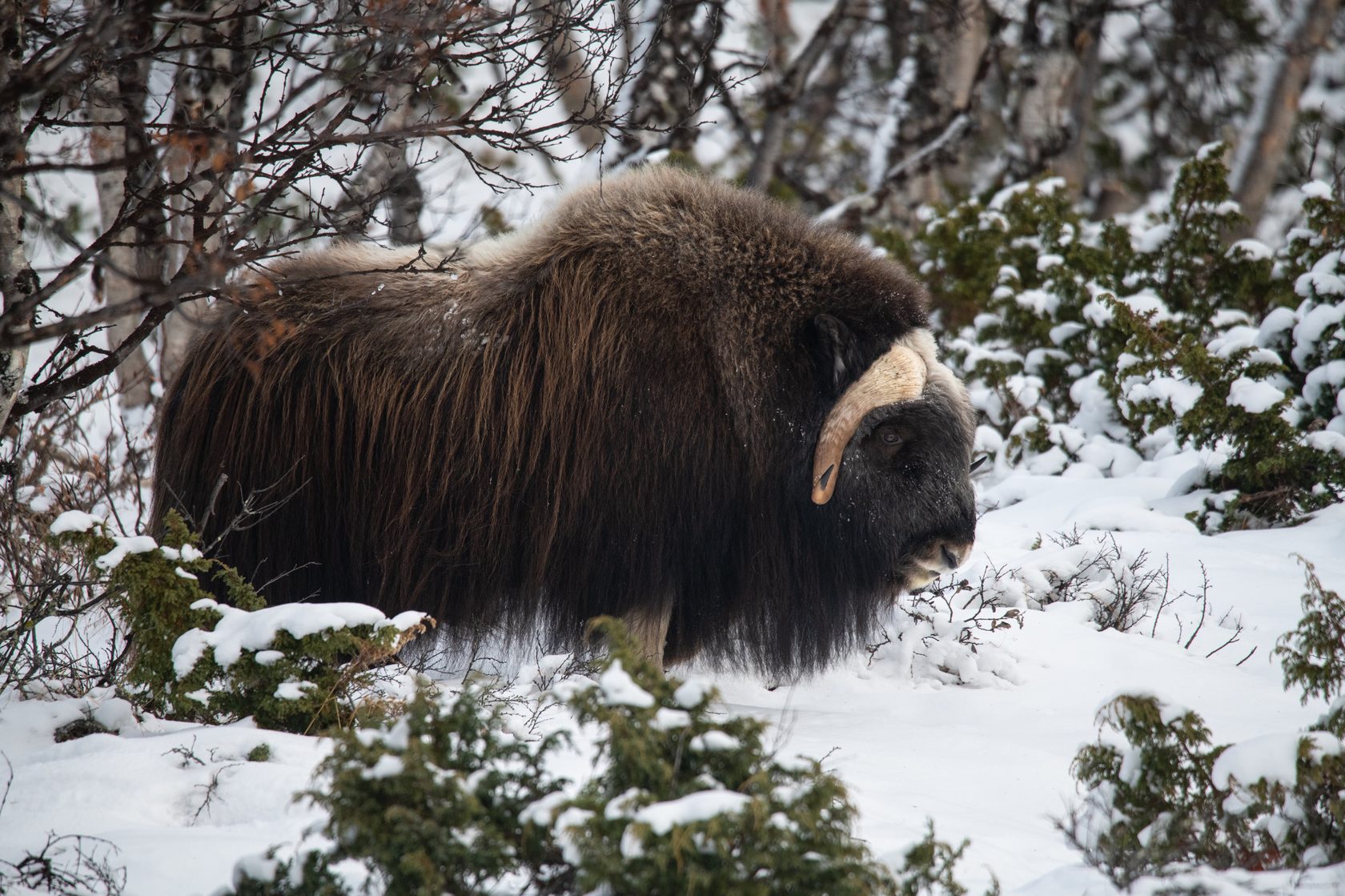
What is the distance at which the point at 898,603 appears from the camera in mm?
3721

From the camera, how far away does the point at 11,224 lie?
2.26 m

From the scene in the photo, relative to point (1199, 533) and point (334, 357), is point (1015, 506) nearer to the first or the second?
point (1199, 533)

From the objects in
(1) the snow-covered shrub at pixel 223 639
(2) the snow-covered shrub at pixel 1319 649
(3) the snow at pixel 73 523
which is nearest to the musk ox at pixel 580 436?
(1) the snow-covered shrub at pixel 223 639

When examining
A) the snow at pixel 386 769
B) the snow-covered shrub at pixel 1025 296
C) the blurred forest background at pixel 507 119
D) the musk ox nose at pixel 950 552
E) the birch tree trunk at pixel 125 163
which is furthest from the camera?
the snow-covered shrub at pixel 1025 296

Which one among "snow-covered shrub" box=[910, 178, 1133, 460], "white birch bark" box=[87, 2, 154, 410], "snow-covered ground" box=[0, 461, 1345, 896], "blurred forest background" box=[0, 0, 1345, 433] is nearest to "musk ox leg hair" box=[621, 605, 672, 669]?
"snow-covered ground" box=[0, 461, 1345, 896]

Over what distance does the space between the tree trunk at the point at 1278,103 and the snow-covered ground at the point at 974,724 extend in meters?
5.31

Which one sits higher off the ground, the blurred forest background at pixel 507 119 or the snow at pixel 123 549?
the blurred forest background at pixel 507 119

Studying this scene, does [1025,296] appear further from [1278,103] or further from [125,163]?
A: [125,163]

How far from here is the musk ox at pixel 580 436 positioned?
3.03 m

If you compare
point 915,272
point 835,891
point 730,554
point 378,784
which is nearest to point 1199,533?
point 730,554

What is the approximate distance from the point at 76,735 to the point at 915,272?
574 cm

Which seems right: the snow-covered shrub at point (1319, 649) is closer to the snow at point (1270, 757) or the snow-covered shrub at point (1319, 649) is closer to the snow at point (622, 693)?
the snow at point (1270, 757)

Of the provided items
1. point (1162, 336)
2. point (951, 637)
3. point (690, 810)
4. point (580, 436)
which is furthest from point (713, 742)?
point (1162, 336)

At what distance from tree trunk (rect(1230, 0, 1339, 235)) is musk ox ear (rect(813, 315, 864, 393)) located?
7.04m
